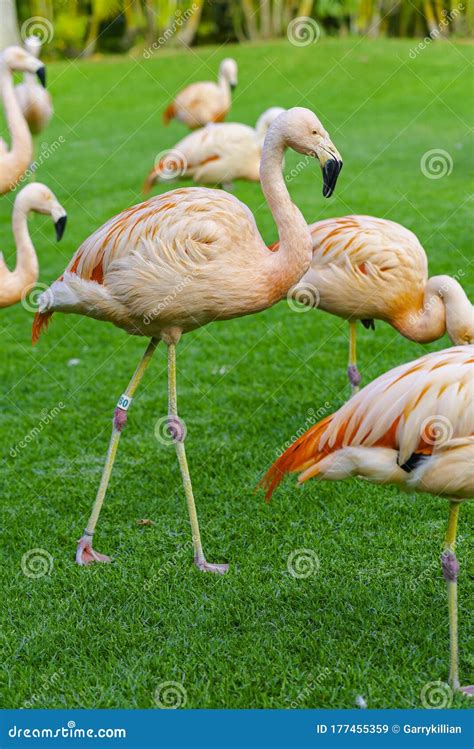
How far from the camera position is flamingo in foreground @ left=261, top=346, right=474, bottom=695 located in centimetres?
272

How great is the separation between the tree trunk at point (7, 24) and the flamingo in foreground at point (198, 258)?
55.4 ft

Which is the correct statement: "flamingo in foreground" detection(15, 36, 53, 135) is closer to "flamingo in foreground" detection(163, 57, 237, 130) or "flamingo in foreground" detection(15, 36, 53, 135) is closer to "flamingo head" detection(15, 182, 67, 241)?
"flamingo in foreground" detection(163, 57, 237, 130)

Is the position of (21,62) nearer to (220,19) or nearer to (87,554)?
(87,554)

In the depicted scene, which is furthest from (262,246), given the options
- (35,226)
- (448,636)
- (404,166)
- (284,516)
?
(404,166)

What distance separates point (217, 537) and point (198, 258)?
1.22 metres

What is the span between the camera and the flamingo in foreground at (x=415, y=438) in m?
2.72

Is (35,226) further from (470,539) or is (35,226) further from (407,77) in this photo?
(407,77)

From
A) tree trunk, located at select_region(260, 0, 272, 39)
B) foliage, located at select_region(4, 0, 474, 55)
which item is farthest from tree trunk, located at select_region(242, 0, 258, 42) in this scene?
tree trunk, located at select_region(260, 0, 272, 39)

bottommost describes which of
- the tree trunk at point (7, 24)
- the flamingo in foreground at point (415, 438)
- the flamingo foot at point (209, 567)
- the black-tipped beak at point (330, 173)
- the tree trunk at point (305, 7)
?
the tree trunk at point (7, 24)

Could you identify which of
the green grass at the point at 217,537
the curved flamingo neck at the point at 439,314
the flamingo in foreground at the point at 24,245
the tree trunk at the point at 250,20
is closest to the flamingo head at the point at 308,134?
the curved flamingo neck at the point at 439,314

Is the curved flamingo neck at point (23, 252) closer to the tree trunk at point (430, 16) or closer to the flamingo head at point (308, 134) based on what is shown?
the flamingo head at point (308, 134)

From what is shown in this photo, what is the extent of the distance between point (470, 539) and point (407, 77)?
A: 15.0 meters

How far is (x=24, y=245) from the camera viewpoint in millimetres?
5270

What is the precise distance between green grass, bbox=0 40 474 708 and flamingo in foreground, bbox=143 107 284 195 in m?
1.42
